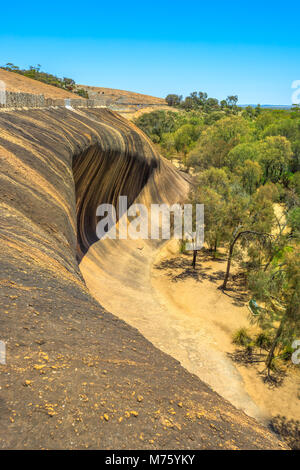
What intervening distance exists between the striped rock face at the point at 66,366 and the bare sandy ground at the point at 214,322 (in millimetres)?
7827

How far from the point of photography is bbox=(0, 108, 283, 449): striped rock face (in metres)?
4.13

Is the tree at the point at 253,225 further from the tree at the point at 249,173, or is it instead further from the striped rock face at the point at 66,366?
the striped rock face at the point at 66,366

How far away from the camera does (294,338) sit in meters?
13.6

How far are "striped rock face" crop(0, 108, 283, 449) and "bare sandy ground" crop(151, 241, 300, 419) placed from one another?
25.7 ft

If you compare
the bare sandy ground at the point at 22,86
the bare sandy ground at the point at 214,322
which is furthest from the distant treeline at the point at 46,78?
the bare sandy ground at the point at 214,322

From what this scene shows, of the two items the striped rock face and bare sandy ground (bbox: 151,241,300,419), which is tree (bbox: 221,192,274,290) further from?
the striped rock face

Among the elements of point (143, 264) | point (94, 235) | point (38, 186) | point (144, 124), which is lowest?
point (143, 264)

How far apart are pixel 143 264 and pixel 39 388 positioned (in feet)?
67.8

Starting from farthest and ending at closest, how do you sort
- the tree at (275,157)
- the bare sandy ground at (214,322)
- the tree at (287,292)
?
the tree at (275,157) < the bare sandy ground at (214,322) < the tree at (287,292)

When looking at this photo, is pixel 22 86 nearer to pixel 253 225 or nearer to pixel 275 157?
pixel 253 225

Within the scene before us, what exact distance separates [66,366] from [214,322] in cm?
1509

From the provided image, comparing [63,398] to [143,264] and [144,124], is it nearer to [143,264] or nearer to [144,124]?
[143,264]

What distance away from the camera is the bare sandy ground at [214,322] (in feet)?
A: 44.0

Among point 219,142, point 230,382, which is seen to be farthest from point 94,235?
point 219,142
